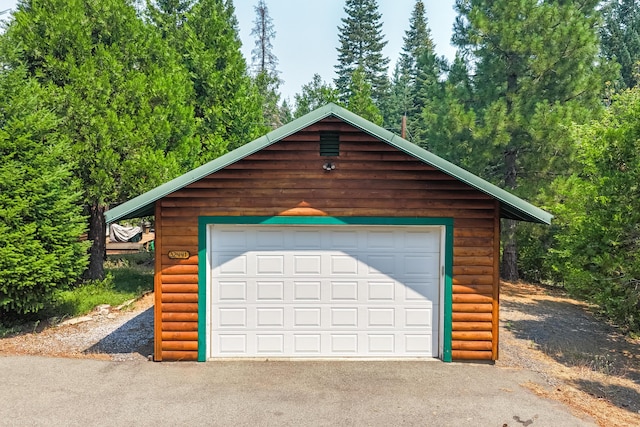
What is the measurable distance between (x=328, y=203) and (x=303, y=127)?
1.33m

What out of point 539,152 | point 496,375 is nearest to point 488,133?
point 539,152

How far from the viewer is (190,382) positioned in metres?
6.77

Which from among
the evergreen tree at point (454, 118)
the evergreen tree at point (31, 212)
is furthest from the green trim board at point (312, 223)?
the evergreen tree at point (454, 118)

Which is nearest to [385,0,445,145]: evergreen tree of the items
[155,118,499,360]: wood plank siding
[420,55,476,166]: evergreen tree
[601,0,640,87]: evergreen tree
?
[601,0,640,87]: evergreen tree

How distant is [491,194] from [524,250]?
12.6m

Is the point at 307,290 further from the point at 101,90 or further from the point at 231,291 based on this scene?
the point at 101,90

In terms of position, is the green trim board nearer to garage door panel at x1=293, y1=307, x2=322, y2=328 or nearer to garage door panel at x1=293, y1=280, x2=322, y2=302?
garage door panel at x1=293, y1=280, x2=322, y2=302

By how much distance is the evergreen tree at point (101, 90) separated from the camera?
12414 mm

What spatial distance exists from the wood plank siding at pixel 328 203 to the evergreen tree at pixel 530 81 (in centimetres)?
896

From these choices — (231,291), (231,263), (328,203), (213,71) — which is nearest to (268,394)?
(231,291)

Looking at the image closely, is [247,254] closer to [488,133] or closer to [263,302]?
[263,302]

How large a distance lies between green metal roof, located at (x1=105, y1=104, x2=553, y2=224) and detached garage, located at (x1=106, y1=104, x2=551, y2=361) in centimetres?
4

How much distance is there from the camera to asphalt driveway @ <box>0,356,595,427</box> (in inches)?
224

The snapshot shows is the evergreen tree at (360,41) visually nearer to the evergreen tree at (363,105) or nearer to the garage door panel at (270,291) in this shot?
the evergreen tree at (363,105)
